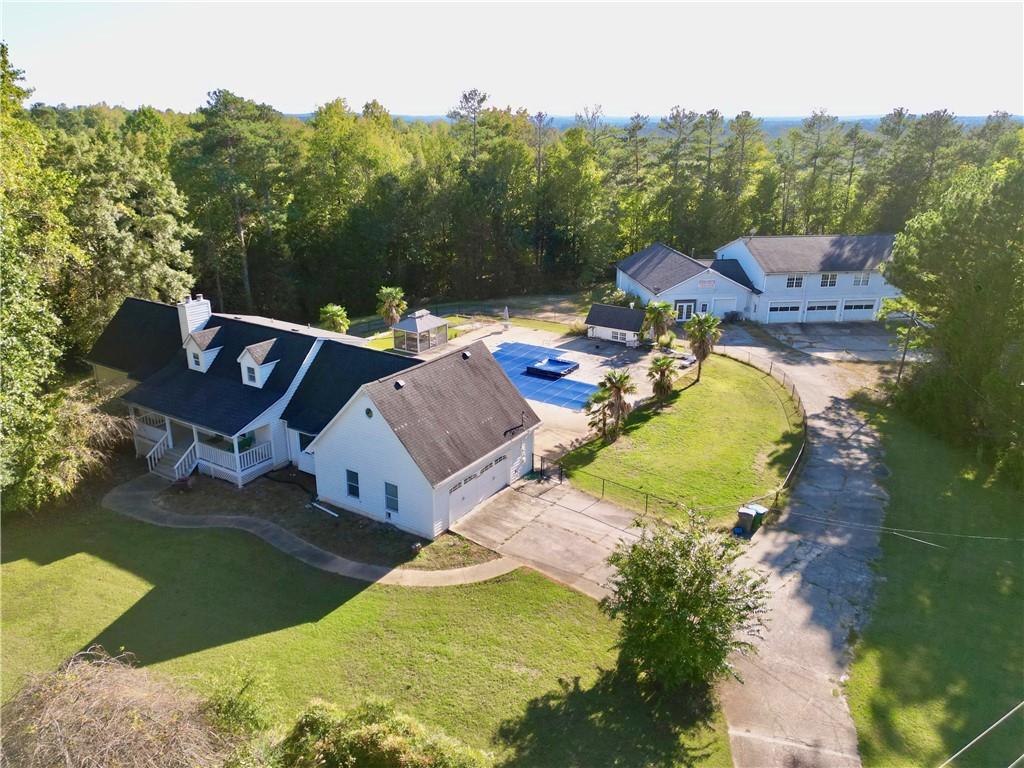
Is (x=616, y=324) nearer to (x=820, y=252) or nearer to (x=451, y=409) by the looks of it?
(x=820, y=252)

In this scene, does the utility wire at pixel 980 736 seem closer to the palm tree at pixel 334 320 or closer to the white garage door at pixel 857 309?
the palm tree at pixel 334 320

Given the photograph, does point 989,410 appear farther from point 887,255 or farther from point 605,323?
point 887,255

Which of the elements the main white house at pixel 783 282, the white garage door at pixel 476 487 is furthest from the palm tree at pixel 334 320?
the main white house at pixel 783 282

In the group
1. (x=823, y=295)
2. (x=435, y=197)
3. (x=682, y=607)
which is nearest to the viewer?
(x=682, y=607)

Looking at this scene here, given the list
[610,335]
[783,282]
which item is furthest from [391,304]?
[783,282]

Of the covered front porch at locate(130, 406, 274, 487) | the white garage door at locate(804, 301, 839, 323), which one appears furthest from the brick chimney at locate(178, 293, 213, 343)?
the white garage door at locate(804, 301, 839, 323)

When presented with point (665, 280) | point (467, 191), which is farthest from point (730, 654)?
point (467, 191)
